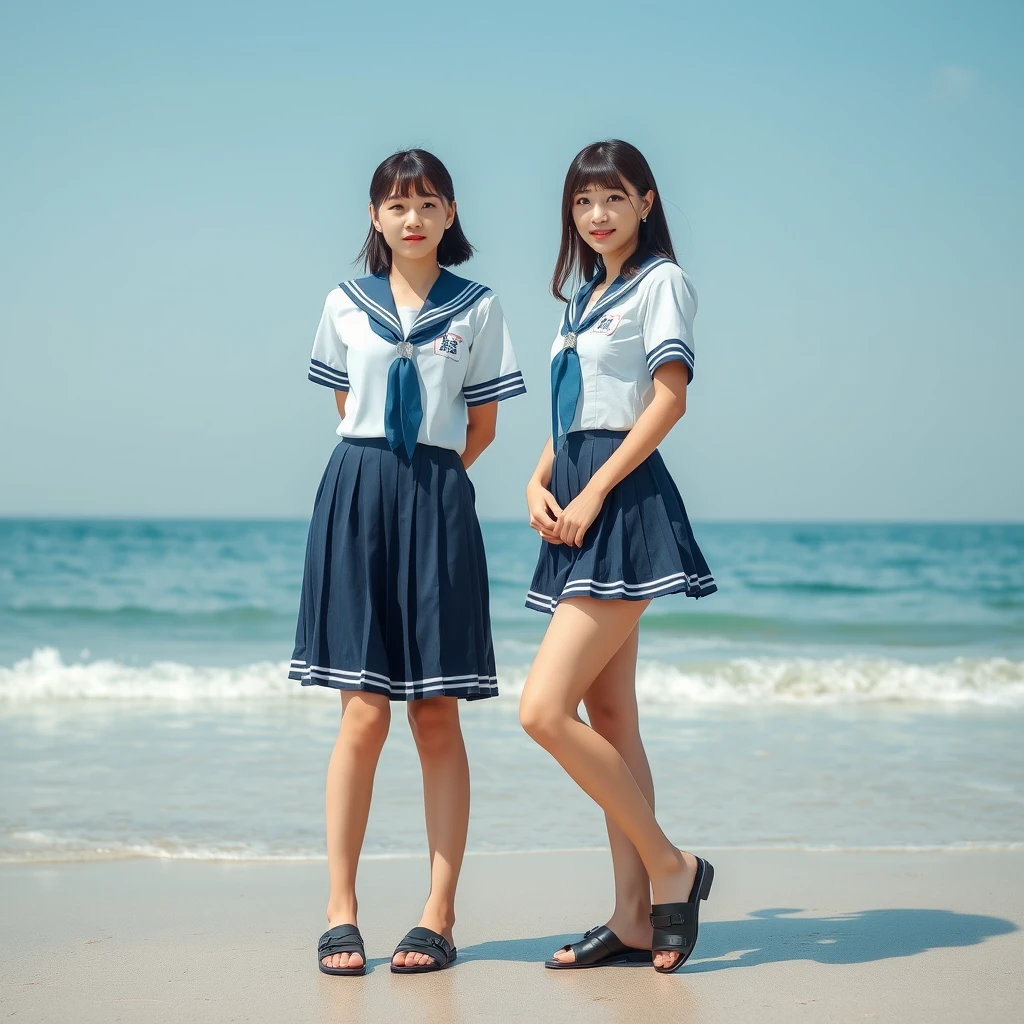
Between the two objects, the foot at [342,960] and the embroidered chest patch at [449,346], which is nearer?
the foot at [342,960]

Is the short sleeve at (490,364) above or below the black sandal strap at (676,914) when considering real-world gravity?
above

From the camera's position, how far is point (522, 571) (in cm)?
2169

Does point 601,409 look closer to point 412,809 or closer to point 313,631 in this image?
point 313,631

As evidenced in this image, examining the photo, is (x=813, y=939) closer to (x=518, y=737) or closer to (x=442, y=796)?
(x=442, y=796)

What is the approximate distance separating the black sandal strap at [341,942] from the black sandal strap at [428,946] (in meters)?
0.09

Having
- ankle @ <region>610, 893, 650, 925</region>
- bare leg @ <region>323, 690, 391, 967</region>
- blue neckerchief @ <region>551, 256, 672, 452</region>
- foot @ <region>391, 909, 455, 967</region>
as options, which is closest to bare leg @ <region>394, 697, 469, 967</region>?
foot @ <region>391, 909, 455, 967</region>

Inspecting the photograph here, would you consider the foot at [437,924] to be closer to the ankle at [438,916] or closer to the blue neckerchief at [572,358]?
the ankle at [438,916]

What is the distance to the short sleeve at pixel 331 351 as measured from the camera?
109 inches

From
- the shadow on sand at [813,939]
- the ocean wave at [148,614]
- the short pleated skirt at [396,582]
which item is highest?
the short pleated skirt at [396,582]

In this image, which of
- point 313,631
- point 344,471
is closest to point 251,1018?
point 313,631

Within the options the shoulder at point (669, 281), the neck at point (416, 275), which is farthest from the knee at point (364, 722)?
the shoulder at point (669, 281)

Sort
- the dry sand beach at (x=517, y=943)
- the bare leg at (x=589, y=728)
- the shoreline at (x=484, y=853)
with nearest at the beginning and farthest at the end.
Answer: the dry sand beach at (x=517, y=943) → the bare leg at (x=589, y=728) → the shoreline at (x=484, y=853)

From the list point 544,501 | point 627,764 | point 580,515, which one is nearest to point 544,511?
point 544,501

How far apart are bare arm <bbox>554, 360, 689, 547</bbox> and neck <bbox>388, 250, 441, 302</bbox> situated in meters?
0.62
